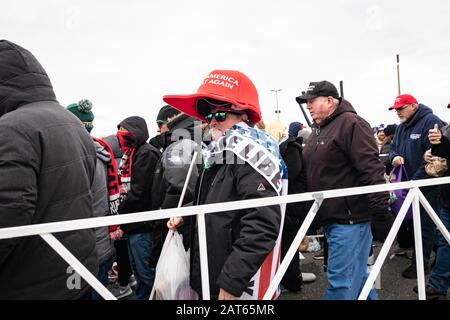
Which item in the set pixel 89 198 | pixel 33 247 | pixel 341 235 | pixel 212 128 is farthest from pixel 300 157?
pixel 33 247

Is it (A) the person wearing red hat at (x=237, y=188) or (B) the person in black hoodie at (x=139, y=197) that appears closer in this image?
(A) the person wearing red hat at (x=237, y=188)

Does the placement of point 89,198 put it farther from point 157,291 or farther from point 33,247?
point 157,291

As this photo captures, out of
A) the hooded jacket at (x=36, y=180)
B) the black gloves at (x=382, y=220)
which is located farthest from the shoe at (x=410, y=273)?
the hooded jacket at (x=36, y=180)

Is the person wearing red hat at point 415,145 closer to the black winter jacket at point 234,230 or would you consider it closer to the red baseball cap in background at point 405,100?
the red baseball cap in background at point 405,100

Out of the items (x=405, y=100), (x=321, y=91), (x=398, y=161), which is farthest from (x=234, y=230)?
(x=405, y=100)

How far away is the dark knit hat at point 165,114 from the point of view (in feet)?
13.1

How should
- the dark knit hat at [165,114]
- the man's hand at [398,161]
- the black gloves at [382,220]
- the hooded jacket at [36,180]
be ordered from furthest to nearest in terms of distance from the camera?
the man's hand at [398,161]
the dark knit hat at [165,114]
the black gloves at [382,220]
the hooded jacket at [36,180]

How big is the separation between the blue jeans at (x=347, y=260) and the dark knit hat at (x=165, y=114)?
2272 millimetres

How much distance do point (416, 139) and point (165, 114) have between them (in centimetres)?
319

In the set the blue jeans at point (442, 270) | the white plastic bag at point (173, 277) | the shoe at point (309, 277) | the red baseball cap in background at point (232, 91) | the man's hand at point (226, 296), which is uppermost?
the red baseball cap in background at point (232, 91)

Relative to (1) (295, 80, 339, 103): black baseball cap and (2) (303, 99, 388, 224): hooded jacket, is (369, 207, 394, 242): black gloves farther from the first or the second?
(1) (295, 80, 339, 103): black baseball cap

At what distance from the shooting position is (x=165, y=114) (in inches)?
161

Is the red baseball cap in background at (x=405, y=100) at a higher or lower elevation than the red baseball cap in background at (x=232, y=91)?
lower

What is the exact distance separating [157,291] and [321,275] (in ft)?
10.7
